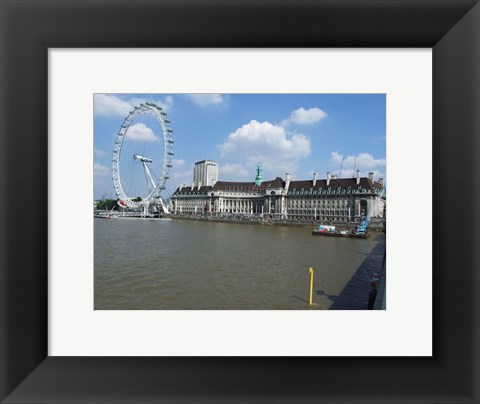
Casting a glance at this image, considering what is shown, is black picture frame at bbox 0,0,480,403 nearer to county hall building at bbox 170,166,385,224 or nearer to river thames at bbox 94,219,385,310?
river thames at bbox 94,219,385,310

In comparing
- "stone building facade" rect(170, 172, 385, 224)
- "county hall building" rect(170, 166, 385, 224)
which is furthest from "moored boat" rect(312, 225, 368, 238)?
"stone building facade" rect(170, 172, 385, 224)

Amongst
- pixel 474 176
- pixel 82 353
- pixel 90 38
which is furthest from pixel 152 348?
pixel 474 176

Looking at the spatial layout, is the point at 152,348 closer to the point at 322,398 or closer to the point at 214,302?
the point at 322,398

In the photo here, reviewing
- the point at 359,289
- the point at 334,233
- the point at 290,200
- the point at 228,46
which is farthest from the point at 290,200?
the point at 228,46

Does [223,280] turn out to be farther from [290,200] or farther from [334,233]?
[290,200]

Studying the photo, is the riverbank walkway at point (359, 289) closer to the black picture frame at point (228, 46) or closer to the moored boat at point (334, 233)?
the black picture frame at point (228, 46)

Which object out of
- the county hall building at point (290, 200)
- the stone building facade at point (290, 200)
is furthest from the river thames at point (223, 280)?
the stone building facade at point (290, 200)
